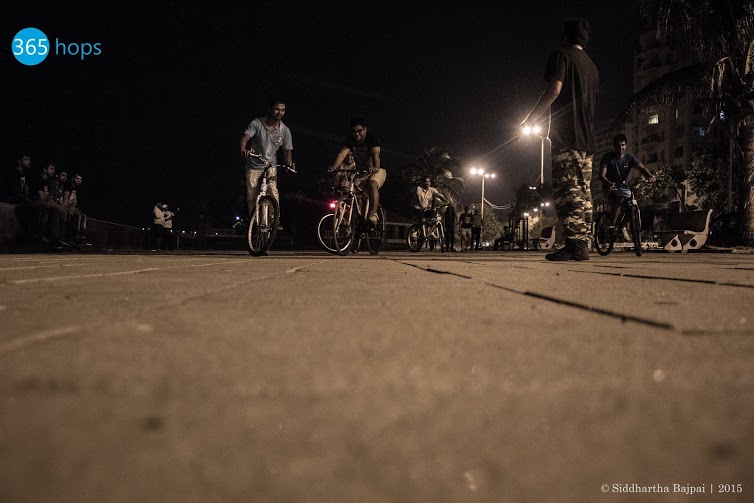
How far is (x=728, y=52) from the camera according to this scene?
1246 cm

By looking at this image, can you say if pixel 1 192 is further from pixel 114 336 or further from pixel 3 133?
pixel 114 336

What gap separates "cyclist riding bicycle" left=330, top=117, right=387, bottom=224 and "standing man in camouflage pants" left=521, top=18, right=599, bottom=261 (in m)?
2.50

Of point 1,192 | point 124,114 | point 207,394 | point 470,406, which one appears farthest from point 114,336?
point 124,114

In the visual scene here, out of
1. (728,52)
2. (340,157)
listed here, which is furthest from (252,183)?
(728,52)

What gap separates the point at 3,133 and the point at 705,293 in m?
17.0

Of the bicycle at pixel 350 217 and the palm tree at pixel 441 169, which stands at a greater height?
the palm tree at pixel 441 169

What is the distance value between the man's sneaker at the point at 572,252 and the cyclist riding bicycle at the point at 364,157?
3011 mm

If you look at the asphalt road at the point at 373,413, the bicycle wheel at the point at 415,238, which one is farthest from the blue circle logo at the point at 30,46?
the asphalt road at the point at 373,413

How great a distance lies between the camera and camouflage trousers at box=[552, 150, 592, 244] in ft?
19.1

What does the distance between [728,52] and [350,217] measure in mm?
10184

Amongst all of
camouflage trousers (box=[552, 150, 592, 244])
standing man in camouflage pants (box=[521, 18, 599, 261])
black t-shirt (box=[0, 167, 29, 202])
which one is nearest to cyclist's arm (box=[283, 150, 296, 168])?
standing man in camouflage pants (box=[521, 18, 599, 261])

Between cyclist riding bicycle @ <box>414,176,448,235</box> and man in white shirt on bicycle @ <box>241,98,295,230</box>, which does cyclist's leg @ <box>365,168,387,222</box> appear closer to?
man in white shirt on bicycle @ <box>241,98,295,230</box>

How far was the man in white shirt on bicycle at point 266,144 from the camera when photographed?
729 centimetres

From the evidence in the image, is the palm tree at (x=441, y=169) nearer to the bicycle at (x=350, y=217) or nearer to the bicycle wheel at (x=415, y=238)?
the bicycle wheel at (x=415, y=238)
